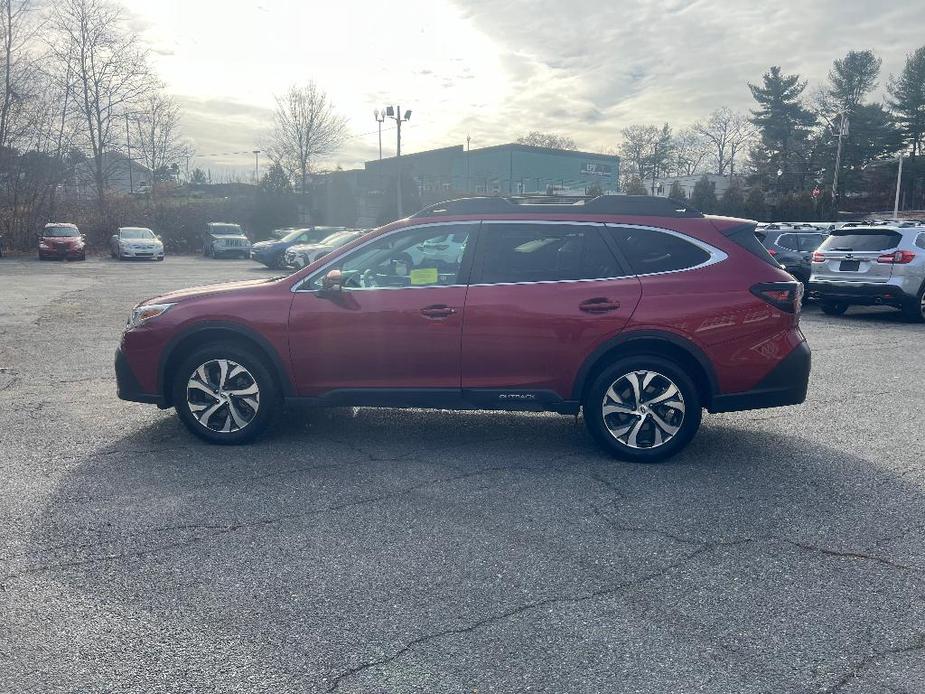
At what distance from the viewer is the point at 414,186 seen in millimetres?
52281

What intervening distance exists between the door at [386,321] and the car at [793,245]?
13.2 metres

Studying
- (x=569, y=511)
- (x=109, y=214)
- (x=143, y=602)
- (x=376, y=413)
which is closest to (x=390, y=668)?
(x=143, y=602)

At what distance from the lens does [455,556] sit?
13.0 feet

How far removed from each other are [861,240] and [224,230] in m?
33.8

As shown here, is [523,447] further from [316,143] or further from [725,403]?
[316,143]

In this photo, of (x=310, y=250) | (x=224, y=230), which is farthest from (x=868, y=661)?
(x=224, y=230)

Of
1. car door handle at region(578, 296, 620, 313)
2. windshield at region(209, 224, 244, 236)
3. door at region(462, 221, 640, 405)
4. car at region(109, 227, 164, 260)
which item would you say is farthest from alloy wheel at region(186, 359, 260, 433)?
windshield at region(209, 224, 244, 236)

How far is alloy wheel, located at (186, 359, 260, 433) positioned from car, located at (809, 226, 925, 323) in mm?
11943

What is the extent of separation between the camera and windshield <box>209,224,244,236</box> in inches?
1605

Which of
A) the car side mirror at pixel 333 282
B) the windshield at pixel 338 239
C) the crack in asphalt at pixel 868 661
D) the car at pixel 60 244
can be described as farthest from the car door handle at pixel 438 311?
the car at pixel 60 244

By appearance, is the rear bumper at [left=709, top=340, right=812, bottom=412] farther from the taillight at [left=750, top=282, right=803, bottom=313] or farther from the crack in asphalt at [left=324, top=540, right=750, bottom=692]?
the crack in asphalt at [left=324, top=540, right=750, bottom=692]

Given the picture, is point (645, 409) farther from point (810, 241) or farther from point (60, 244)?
point (60, 244)

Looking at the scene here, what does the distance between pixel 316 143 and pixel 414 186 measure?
39.3 ft

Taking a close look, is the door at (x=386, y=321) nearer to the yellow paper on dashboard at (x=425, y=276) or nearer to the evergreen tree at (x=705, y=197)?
the yellow paper on dashboard at (x=425, y=276)
